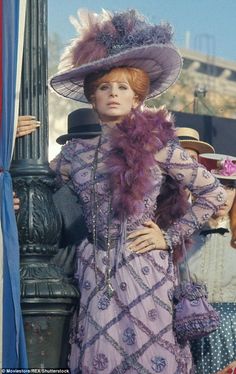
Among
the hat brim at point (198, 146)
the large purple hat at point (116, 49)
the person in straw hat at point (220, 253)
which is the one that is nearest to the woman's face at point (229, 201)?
the person in straw hat at point (220, 253)

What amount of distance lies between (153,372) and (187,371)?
0.28 metres

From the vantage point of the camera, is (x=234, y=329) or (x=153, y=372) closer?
(x=153, y=372)

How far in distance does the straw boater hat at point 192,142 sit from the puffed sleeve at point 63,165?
7.07 ft

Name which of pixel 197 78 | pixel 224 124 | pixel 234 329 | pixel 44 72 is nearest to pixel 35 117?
pixel 44 72

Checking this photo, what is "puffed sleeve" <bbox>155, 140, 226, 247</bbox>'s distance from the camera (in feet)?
18.7

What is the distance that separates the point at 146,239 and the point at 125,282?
0.26 m

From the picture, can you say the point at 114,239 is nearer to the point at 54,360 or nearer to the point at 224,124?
the point at 54,360

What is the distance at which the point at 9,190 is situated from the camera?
17.9ft

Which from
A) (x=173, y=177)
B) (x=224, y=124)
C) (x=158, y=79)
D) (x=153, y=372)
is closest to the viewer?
(x=153, y=372)

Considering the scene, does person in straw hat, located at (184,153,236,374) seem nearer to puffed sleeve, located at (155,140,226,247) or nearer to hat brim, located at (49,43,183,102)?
puffed sleeve, located at (155,140,226,247)

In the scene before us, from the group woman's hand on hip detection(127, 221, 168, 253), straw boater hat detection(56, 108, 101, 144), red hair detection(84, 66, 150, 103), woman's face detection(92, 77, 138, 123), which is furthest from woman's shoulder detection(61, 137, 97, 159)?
straw boater hat detection(56, 108, 101, 144)

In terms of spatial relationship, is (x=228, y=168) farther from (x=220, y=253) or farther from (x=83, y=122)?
(x=83, y=122)

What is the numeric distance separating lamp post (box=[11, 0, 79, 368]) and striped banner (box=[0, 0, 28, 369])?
0.09 meters

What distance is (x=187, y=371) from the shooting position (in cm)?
559
